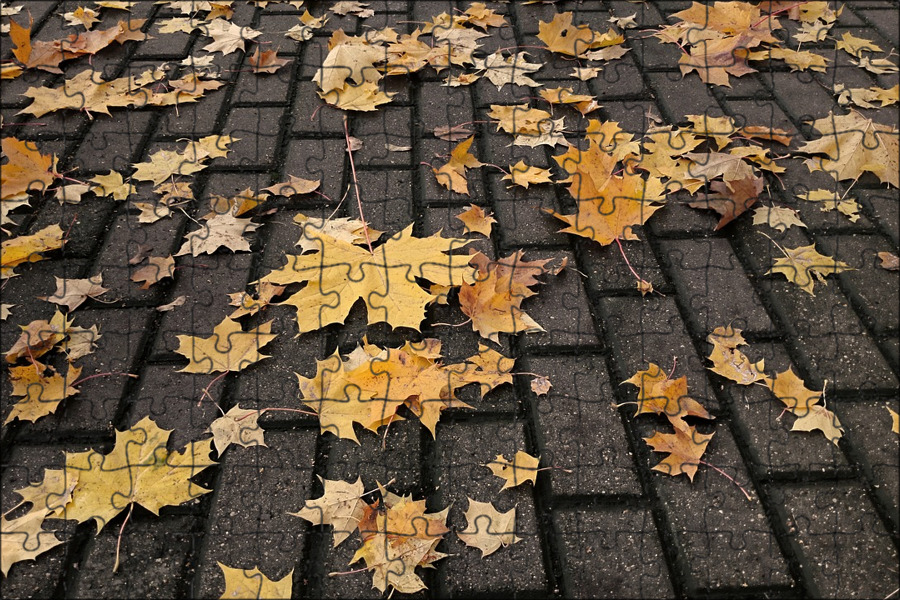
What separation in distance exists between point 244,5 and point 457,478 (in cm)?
360

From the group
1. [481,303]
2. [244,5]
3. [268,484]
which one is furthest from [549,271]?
[244,5]

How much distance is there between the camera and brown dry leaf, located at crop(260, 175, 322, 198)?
2971mm

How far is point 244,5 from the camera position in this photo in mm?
4398

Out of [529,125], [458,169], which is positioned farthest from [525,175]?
[529,125]

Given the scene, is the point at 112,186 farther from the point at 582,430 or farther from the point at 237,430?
the point at 582,430

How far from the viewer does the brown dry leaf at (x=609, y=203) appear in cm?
274

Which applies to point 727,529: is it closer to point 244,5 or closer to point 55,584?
point 55,584

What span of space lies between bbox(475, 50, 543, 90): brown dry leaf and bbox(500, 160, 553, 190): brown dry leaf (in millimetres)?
786

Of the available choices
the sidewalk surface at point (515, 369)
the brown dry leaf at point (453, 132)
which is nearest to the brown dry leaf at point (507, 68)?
the sidewalk surface at point (515, 369)

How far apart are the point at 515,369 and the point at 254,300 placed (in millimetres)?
972

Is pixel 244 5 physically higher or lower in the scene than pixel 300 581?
higher

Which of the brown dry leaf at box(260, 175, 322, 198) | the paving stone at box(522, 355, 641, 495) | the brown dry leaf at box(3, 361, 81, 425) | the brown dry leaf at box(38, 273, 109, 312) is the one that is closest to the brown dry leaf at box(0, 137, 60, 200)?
the brown dry leaf at box(38, 273, 109, 312)

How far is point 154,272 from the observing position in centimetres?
262

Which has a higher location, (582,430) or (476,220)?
(476,220)
